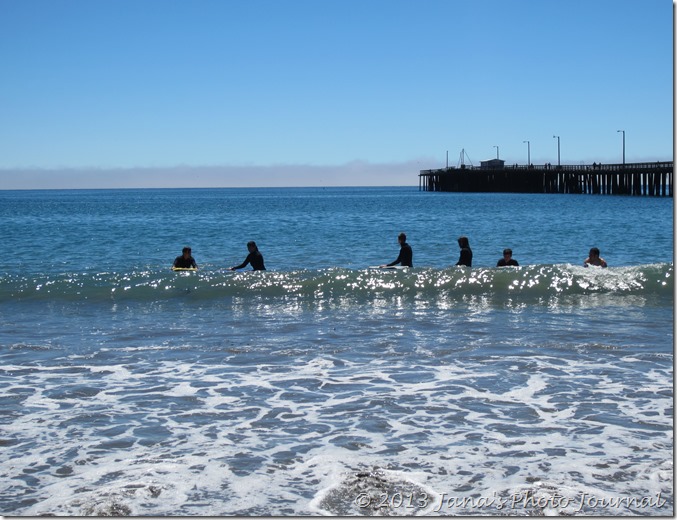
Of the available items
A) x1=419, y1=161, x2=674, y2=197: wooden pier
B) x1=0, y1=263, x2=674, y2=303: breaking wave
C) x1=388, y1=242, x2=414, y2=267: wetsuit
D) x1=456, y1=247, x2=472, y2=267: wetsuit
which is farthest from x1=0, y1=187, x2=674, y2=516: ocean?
x1=419, y1=161, x2=674, y2=197: wooden pier

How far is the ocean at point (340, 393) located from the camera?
16.9ft

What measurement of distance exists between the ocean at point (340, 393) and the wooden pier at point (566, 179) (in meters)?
64.7

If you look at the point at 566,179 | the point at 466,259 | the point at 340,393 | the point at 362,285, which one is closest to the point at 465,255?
the point at 466,259

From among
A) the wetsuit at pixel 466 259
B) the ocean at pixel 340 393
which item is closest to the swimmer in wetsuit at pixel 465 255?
the wetsuit at pixel 466 259

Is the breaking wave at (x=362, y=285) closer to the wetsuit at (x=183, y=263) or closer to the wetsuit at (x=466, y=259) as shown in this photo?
the wetsuit at (x=466, y=259)

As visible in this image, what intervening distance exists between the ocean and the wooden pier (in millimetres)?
64677

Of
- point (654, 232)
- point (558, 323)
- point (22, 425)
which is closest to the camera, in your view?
point (22, 425)

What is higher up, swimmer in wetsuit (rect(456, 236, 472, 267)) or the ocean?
swimmer in wetsuit (rect(456, 236, 472, 267))

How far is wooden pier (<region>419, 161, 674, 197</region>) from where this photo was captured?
3024 inches

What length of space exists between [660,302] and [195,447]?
34.9ft

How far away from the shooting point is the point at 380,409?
699cm

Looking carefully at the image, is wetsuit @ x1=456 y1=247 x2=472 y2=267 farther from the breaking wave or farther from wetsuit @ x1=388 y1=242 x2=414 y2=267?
wetsuit @ x1=388 y1=242 x2=414 y2=267

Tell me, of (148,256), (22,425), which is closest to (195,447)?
(22,425)

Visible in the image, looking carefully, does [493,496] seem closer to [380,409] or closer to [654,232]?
[380,409]
